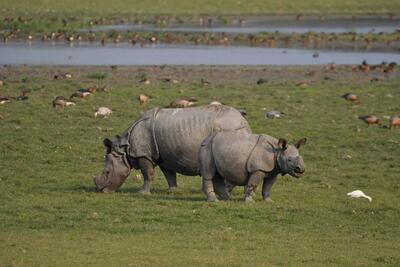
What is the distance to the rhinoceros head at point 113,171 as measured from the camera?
15.2 metres

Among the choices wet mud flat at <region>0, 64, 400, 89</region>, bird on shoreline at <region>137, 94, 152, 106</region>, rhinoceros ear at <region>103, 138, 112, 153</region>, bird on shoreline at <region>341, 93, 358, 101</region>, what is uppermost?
rhinoceros ear at <region>103, 138, 112, 153</region>

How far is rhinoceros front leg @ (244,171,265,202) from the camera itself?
14180 millimetres

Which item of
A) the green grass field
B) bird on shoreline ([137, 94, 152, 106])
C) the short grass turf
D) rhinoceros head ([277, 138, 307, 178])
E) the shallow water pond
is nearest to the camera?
the short grass turf

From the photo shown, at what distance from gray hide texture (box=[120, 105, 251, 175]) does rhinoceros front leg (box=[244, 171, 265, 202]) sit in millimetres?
766

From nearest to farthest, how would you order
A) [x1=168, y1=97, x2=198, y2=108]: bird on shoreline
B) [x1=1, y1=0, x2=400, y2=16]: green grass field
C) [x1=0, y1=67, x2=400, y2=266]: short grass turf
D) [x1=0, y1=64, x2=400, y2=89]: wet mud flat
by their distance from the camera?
[x1=0, y1=67, x2=400, y2=266]: short grass turf, [x1=168, y1=97, x2=198, y2=108]: bird on shoreline, [x1=0, y1=64, x2=400, y2=89]: wet mud flat, [x1=1, y1=0, x2=400, y2=16]: green grass field

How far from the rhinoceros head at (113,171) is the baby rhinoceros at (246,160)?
1.36 meters

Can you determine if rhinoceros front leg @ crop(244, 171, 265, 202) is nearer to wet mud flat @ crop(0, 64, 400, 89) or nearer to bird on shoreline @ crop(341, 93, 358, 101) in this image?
bird on shoreline @ crop(341, 93, 358, 101)

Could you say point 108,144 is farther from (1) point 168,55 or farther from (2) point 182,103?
(1) point 168,55

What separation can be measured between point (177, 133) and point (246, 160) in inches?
51.0

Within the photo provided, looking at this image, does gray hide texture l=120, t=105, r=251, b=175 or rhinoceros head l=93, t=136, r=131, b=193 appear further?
rhinoceros head l=93, t=136, r=131, b=193

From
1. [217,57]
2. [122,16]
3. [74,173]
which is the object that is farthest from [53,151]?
[122,16]

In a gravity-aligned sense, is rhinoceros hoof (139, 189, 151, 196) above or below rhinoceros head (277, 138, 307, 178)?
below

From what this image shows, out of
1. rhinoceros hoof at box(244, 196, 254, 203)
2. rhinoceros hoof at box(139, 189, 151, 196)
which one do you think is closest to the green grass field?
rhinoceros hoof at box(139, 189, 151, 196)

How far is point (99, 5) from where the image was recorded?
6662 centimetres
